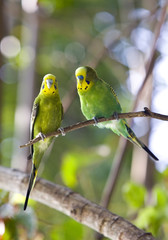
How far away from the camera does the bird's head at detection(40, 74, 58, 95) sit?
62.5 inches

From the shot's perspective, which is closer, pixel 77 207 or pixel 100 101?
pixel 77 207

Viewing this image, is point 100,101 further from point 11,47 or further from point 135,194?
point 11,47

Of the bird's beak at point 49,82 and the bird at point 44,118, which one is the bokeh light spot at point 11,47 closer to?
the bird at point 44,118

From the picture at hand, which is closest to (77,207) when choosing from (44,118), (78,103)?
(44,118)

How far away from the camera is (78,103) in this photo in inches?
158

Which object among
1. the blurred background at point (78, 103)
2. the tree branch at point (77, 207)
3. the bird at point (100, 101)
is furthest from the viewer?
the blurred background at point (78, 103)

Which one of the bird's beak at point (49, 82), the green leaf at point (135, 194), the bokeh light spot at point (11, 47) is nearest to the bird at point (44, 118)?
the bird's beak at point (49, 82)

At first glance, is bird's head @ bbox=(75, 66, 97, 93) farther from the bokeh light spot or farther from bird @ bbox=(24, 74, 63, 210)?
the bokeh light spot

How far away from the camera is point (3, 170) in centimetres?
191

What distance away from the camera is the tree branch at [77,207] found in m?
1.39

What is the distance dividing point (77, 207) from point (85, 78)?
627 millimetres

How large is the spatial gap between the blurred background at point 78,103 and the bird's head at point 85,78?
1.41 feet

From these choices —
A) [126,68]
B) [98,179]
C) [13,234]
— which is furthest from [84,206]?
[126,68]

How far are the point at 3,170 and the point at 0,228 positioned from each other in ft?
1.09
